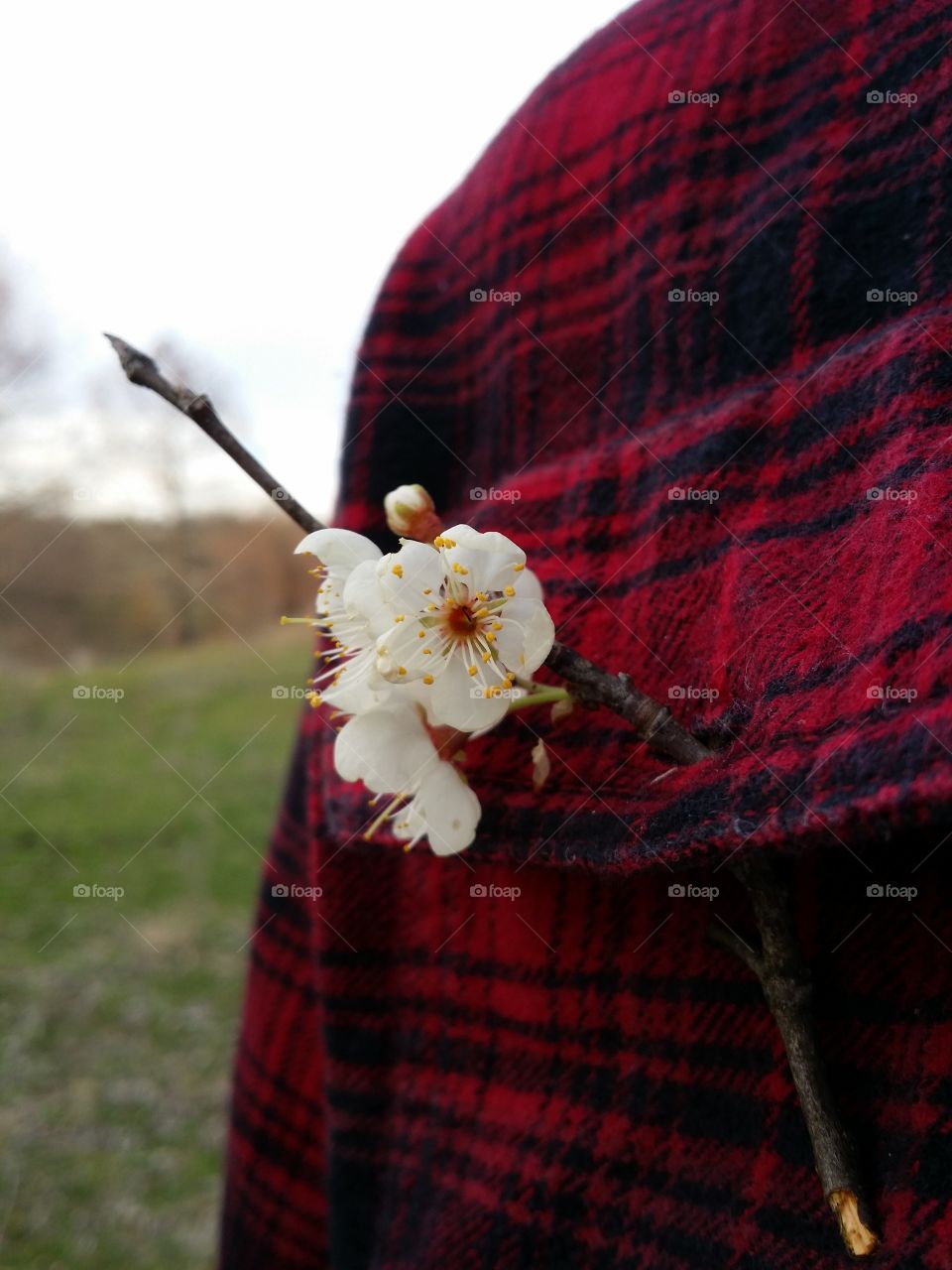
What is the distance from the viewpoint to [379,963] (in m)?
0.64

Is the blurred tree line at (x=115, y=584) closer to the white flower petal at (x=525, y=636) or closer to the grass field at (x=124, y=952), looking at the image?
the grass field at (x=124, y=952)

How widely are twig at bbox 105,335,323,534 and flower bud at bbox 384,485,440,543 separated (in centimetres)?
4

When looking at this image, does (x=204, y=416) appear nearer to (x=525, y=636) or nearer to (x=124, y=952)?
(x=525, y=636)

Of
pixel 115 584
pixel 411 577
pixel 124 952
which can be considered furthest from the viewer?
Answer: pixel 115 584

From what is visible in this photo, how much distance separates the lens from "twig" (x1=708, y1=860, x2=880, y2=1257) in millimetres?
384

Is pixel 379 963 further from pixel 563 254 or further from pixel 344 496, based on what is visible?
pixel 563 254

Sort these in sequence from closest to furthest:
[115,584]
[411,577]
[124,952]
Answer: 1. [411,577]
2. [124,952]
3. [115,584]

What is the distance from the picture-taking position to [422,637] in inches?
15.0

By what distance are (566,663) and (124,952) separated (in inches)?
84.8

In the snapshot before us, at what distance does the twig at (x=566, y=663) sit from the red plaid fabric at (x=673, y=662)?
0.02 meters

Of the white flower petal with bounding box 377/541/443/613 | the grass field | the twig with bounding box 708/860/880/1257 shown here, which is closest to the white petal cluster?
the white flower petal with bounding box 377/541/443/613

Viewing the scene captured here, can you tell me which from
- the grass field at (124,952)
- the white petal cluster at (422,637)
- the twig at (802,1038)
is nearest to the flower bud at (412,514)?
the white petal cluster at (422,637)

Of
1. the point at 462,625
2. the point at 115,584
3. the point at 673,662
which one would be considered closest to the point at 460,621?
the point at 462,625

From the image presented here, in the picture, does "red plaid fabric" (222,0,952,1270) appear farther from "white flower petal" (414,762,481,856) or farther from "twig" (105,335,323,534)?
"twig" (105,335,323,534)
